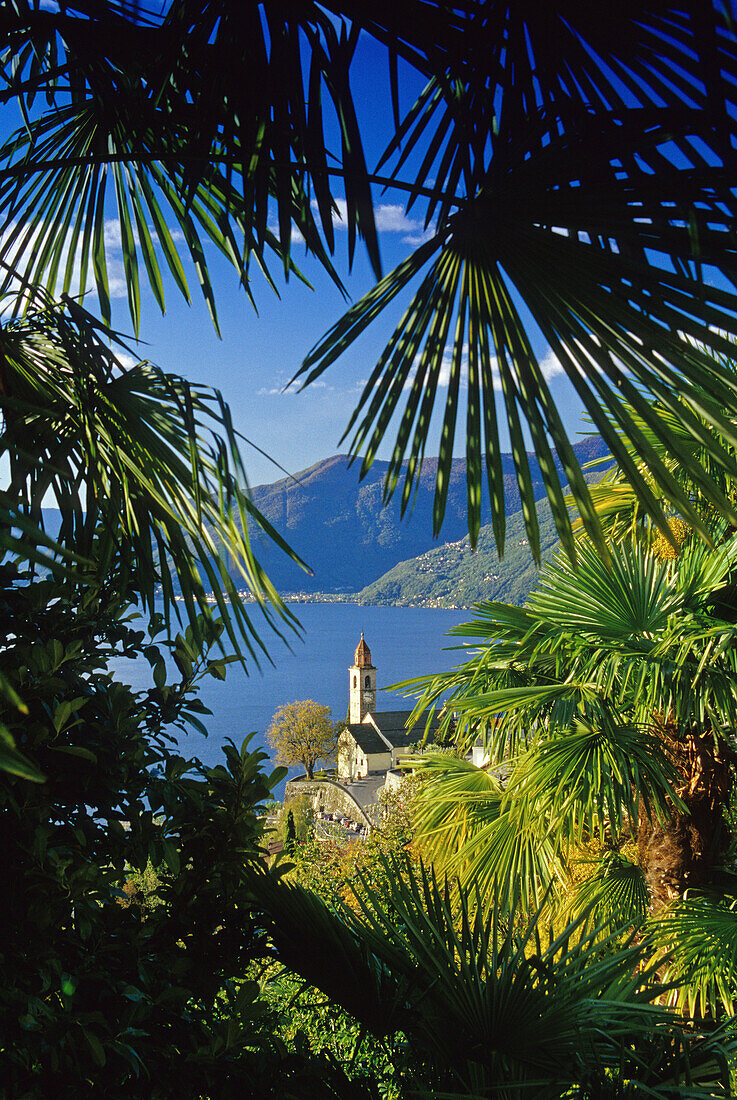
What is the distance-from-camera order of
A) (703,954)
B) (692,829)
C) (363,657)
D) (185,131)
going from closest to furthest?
(185,131) < (703,954) < (692,829) < (363,657)

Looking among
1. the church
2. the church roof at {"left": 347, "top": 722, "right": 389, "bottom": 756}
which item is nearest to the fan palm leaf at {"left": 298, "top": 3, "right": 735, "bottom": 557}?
the church

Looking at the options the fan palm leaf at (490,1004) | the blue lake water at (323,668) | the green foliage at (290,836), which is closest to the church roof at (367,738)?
the blue lake water at (323,668)

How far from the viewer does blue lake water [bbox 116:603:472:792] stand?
36.9 m

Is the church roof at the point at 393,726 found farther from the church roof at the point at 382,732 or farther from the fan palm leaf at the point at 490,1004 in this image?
the fan palm leaf at the point at 490,1004

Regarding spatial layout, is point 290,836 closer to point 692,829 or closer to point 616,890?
point 616,890

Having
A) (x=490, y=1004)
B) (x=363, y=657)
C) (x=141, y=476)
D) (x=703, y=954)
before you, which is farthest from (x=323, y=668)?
(x=141, y=476)

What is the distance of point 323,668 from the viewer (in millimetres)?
68375

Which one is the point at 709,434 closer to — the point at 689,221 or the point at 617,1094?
the point at 689,221

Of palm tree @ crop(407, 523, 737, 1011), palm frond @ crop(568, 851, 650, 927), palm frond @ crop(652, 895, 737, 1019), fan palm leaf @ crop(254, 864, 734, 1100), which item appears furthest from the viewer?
palm frond @ crop(568, 851, 650, 927)

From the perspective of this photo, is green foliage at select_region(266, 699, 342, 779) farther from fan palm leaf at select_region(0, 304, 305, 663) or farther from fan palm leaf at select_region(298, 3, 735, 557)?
fan palm leaf at select_region(298, 3, 735, 557)

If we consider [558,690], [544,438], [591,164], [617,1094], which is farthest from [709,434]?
[558,690]

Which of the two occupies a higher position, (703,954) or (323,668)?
(703,954)

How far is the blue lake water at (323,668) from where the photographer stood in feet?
121

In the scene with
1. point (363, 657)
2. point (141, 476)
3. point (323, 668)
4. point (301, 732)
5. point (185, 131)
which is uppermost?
point (185, 131)
